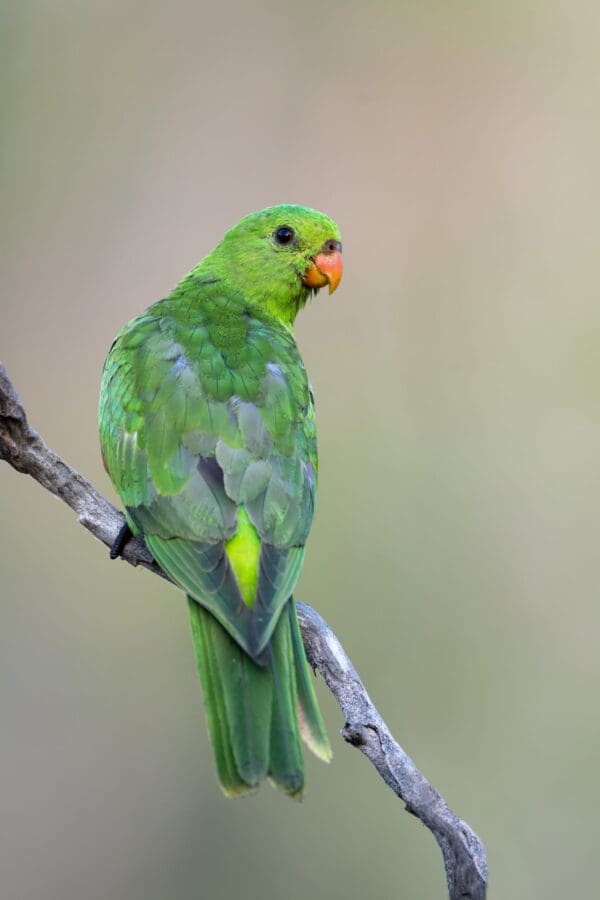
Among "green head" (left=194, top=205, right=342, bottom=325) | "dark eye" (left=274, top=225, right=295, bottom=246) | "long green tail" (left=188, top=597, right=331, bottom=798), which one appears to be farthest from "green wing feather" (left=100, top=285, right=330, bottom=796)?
"dark eye" (left=274, top=225, right=295, bottom=246)

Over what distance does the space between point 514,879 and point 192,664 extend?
1.77 m

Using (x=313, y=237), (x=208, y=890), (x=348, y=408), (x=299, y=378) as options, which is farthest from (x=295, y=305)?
(x=208, y=890)

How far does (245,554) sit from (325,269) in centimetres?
149

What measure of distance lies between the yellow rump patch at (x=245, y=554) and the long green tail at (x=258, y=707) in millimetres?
103

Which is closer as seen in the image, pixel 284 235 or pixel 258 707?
pixel 258 707

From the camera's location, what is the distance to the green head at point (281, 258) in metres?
3.77

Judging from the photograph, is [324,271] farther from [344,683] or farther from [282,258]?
[344,683]

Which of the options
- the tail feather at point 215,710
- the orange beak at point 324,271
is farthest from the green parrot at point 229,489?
the orange beak at point 324,271

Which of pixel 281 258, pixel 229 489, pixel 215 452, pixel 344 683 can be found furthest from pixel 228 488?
pixel 281 258

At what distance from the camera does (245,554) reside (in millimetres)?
2617

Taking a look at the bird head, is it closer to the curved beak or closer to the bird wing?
the curved beak

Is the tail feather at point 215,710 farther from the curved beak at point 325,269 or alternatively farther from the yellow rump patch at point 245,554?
the curved beak at point 325,269

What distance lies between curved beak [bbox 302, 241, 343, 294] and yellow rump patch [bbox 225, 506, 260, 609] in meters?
1.35

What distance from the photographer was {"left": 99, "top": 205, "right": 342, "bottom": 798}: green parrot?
7.93 feet
